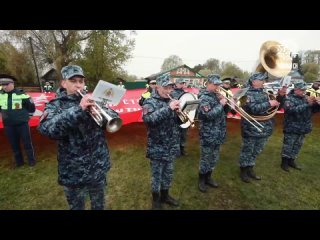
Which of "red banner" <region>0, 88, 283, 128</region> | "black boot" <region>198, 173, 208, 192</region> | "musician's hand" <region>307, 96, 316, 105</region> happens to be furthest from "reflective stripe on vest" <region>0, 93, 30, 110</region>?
"musician's hand" <region>307, 96, 316, 105</region>

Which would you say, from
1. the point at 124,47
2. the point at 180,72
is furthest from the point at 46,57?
the point at 180,72

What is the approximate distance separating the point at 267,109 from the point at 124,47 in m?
29.3

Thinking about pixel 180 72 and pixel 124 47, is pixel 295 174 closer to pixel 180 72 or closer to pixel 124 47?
pixel 124 47

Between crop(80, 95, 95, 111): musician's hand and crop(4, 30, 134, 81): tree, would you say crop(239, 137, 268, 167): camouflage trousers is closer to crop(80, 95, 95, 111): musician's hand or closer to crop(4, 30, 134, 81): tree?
crop(80, 95, 95, 111): musician's hand

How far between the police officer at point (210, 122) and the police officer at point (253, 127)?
0.72m

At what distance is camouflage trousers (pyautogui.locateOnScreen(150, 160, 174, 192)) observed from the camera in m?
3.90

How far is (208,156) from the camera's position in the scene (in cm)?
464

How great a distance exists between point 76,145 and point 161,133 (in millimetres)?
1418

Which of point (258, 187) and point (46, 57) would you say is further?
point (46, 57)

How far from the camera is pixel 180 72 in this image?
183ft

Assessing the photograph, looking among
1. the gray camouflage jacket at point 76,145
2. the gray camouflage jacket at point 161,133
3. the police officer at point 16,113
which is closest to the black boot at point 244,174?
the gray camouflage jacket at point 161,133

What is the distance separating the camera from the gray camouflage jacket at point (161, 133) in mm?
3652

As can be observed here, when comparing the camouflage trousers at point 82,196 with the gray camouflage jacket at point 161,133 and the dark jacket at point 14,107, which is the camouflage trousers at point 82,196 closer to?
the gray camouflage jacket at point 161,133
